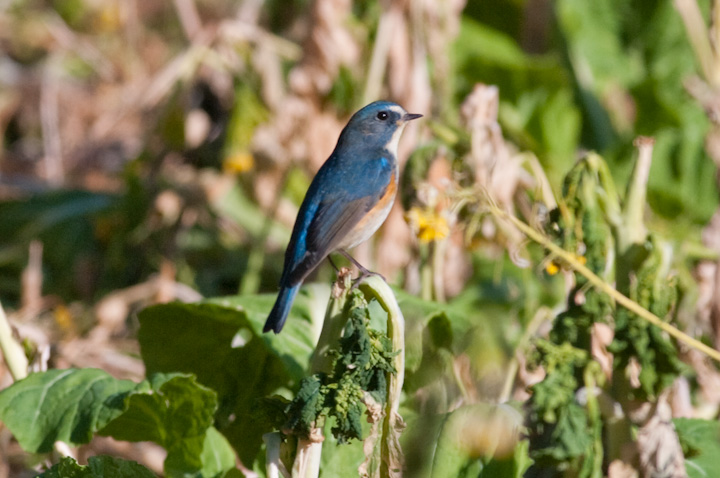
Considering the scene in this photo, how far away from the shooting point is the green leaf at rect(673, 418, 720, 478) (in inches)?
108

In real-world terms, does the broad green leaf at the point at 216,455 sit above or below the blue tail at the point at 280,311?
below

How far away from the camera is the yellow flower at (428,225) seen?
3.15 metres

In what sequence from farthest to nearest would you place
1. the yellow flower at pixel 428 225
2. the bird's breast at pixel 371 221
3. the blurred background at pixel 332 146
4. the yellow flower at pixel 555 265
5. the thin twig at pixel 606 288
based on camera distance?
the blurred background at pixel 332 146, the bird's breast at pixel 371 221, the yellow flower at pixel 428 225, the yellow flower at pixel 555 265, the thin twig at pixel 606 288

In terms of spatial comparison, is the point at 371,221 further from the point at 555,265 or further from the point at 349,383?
the point at 349,383

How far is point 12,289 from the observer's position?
5.74 meters

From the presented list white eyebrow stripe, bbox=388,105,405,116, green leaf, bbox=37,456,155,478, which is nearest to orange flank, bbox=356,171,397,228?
white eyebrow stripe, bbox=388,105,405,116

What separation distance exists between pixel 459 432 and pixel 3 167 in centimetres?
571

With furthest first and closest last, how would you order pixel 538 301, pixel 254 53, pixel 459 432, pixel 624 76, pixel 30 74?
pixel 30 74 → pixel 624 76 → pixel 254 53 → pixel 538 301 → pixel 459 432

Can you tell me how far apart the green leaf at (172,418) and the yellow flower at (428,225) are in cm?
95

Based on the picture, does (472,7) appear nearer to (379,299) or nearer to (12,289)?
(12,289)

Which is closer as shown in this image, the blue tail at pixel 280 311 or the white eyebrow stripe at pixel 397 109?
the blue tail at pixel 280 311

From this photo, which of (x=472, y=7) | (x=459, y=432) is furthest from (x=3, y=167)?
(x=459, y=432)

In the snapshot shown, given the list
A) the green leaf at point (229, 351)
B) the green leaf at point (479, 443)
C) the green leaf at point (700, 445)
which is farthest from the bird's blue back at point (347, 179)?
the green leaf at point (700, 445)

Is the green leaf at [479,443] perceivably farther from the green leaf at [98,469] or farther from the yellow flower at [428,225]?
the green leaf at [98,469]
